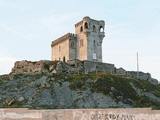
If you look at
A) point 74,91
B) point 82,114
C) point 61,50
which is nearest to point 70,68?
point 74,91

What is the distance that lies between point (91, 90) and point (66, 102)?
552 centimetres

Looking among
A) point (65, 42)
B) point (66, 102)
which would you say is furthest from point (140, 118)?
point (65, 42)

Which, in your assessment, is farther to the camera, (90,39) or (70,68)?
(90,39)

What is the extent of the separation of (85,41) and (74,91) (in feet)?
84.4

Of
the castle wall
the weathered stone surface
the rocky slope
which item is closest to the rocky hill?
the rocky slope

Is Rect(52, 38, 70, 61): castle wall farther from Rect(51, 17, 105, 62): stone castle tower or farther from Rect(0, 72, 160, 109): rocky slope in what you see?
Rect(0, 72, 160, 109): rocky slope

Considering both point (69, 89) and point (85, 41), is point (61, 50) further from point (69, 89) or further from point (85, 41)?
point (69, 89)

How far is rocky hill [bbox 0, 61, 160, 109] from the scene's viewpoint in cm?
5916

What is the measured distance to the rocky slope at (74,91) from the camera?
59.0 metres

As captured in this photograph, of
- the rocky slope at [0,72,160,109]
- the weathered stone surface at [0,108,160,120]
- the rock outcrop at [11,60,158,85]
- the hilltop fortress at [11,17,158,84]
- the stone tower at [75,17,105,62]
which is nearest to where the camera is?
the weathered stone surface at [0,108,160,120]

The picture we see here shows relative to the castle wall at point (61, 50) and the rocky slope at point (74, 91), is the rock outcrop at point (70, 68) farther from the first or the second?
the castle wall at point (61, 50)

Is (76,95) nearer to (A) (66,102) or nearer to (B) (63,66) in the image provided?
(A) (66,102)

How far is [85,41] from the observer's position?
86062 mm

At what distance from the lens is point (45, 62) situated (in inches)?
2884
